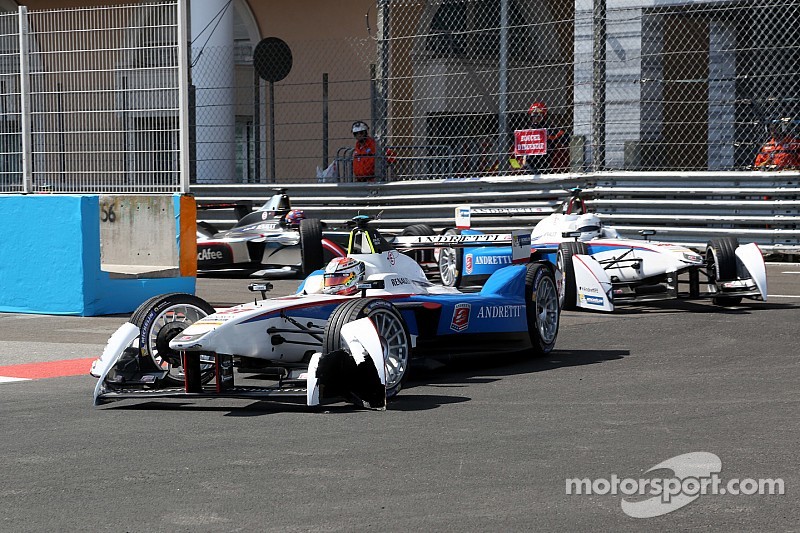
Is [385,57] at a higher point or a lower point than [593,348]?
higher

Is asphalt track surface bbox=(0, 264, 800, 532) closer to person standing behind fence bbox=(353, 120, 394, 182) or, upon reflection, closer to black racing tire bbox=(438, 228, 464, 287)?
black racing tire bbox=(438, 228, 464, 287)

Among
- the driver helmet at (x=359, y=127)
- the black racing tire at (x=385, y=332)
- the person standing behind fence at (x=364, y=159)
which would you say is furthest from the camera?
the person standing behind fence at (x=364, y=159)

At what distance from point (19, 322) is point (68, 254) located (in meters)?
0.89

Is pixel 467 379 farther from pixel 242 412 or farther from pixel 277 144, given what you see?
pixel 277 144

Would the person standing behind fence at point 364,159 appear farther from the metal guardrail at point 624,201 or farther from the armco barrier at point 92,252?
the armco barrier at point 92,252

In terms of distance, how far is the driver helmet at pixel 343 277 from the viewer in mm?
8484

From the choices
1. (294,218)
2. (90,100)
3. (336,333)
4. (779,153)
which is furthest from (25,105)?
(779,153)

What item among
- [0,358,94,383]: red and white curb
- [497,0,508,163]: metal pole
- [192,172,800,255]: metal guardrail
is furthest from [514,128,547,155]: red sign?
[0,358,94,383]: red and white curb

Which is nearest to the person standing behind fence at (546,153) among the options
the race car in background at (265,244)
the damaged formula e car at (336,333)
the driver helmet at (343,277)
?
the race car in background at (265,244)

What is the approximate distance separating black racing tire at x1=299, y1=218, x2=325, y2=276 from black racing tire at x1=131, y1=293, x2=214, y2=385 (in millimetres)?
6988

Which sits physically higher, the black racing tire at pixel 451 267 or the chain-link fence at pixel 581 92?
the chain-link fence at pixel 581 92

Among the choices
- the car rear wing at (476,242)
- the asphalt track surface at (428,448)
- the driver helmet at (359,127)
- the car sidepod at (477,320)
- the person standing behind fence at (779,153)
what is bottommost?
the asphalt track surface at (428,448)

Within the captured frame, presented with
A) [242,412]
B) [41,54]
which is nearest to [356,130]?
[41,54]

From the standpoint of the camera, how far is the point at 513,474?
17.3 ft
